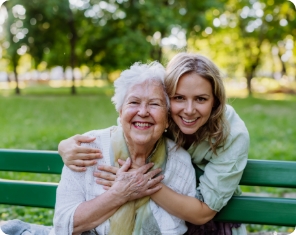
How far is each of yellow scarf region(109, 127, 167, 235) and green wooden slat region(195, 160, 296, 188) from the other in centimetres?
60

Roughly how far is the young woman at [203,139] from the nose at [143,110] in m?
0.17

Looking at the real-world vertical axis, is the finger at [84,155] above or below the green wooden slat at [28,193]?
above

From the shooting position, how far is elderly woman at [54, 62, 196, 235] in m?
2.28

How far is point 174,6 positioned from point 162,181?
1958 centimetres

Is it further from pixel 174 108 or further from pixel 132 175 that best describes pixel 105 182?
pixel 174 108

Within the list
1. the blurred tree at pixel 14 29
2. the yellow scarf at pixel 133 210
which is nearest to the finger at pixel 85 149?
the yellow scarf at pixel 133 210

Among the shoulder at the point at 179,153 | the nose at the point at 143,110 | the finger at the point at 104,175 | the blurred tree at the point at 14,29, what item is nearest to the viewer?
the nose at the point at 143,110

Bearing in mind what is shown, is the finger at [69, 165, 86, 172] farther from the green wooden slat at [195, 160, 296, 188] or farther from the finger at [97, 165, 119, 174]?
the green wooden slat at [195, 160, 296, 188]

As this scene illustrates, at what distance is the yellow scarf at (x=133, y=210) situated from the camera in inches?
90.1

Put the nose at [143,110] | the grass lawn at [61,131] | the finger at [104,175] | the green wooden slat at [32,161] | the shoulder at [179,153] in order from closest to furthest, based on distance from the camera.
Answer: the nose at [143,110], the finger at [104,175], the shoulder at [179,153], the green wooden slat at [32,161], the grass lawn at [61,131]

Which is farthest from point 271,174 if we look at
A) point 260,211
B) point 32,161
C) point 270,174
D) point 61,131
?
point 61,131

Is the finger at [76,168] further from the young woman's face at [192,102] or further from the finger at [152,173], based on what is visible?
the young woman's face at [192,102]

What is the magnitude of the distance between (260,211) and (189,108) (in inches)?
35.7

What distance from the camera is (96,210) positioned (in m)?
2.28
